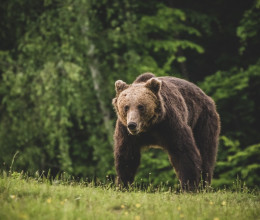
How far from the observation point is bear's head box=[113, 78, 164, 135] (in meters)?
5.97

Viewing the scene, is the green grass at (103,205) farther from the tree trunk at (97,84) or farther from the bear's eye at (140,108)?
the tree trunk at (97,84)

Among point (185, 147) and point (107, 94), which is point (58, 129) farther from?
point (185, 147)

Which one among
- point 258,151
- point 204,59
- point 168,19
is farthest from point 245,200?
point 204,59

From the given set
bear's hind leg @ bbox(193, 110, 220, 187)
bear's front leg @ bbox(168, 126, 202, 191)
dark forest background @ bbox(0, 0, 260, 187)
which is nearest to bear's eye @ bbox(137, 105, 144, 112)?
bear's front leg @ bbox(168, 126, 202, 191)

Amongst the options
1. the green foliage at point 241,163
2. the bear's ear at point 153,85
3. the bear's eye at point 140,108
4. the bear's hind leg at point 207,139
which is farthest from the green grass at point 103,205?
the green foliage at point 241,163

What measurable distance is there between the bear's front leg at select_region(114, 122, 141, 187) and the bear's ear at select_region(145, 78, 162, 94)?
69 centimetres

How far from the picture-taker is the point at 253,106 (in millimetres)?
14891

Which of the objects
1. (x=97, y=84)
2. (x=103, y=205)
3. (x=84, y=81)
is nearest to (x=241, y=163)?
(x=97, y=84)

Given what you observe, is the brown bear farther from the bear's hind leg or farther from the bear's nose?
the bear's hind leg

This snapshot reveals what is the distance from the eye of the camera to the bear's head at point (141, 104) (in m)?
5.97

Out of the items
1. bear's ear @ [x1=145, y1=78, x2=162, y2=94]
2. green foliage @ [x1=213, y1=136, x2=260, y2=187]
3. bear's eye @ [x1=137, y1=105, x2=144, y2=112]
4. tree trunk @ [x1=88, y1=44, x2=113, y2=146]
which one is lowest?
green foliage @ [x1=213, y1=136, x2=260, y2=187]

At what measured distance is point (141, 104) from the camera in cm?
604

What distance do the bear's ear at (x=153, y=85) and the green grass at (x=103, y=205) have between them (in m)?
1.63

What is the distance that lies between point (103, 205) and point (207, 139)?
353cm
